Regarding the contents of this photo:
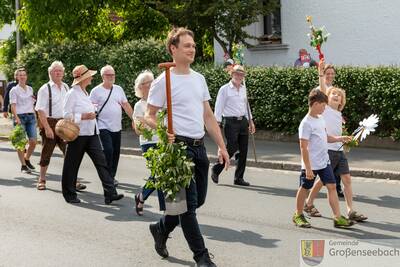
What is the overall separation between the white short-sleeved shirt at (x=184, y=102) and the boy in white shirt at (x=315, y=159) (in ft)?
6.00

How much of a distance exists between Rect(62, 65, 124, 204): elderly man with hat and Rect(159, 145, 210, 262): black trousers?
314 cm

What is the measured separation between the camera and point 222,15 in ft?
61.4

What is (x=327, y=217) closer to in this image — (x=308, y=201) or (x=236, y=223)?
(x=308, y=201)

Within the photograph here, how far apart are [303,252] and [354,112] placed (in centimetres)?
961

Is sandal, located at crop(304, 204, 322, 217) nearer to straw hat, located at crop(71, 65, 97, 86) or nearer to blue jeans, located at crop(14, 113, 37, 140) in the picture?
straw hat, located at crop(71, 65, 97, 86)

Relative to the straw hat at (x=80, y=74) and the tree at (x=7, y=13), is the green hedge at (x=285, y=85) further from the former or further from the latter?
the tree at (x=7, y=13)

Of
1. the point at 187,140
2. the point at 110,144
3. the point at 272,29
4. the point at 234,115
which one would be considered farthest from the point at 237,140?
the point at 272,29

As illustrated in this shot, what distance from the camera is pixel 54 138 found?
10008 mm

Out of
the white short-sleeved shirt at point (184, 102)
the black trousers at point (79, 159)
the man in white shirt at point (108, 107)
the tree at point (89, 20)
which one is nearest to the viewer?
the white short-sleeved shirt at point (184, 102)

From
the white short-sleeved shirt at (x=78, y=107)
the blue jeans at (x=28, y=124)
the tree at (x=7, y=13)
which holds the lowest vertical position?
the blue jeans at (x=28, y=124)

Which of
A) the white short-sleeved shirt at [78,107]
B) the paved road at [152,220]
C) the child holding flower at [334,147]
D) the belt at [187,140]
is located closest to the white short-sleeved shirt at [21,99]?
the paved road at [152,220]

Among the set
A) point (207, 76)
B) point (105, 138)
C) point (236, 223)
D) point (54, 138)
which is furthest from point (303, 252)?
point (207, 76)

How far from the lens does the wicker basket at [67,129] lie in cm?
860

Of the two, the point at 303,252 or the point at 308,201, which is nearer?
the point at 303,252
